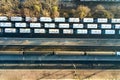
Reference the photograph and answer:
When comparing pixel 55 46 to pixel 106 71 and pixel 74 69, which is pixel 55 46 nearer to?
pixel 74 69

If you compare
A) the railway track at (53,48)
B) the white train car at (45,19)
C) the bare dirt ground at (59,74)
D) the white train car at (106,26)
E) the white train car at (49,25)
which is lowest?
the bare dirt ground at (59,74)

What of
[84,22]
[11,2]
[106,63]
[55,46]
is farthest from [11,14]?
[106,63]

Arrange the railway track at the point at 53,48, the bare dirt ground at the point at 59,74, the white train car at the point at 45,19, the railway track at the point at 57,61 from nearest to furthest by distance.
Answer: the bare dirt ground at the point at 59,74 → the railway track at the point at 57,61 → the railway track at the point at 53,48 → the white train car at the point at 45,19

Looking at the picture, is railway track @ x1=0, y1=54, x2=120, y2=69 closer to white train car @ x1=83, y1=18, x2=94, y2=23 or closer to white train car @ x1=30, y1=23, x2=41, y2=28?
white train car @ x1=30, y1=23, x2=41, y2=28

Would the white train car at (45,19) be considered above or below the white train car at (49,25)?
above

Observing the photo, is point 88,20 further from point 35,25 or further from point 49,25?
point 35,25

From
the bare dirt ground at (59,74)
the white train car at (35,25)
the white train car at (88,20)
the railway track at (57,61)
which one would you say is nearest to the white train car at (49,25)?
the white train car at (35,25)

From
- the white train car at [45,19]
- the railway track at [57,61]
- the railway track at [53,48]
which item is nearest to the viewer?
the railway track at [57,61]

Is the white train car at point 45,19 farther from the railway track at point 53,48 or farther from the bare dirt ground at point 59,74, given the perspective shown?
the bare dirt ground at point 59,74

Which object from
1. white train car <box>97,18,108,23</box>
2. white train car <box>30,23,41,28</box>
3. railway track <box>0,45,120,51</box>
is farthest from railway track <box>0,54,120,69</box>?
white train car <box>97,18,108,23</box>

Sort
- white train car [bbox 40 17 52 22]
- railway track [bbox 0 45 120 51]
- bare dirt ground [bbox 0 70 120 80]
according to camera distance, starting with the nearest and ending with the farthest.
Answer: bare dirt ground [bbox 0 70 120 80] → railway track [bbox 0 45 120 51] → white train car [bbox 40 17 52 22]
